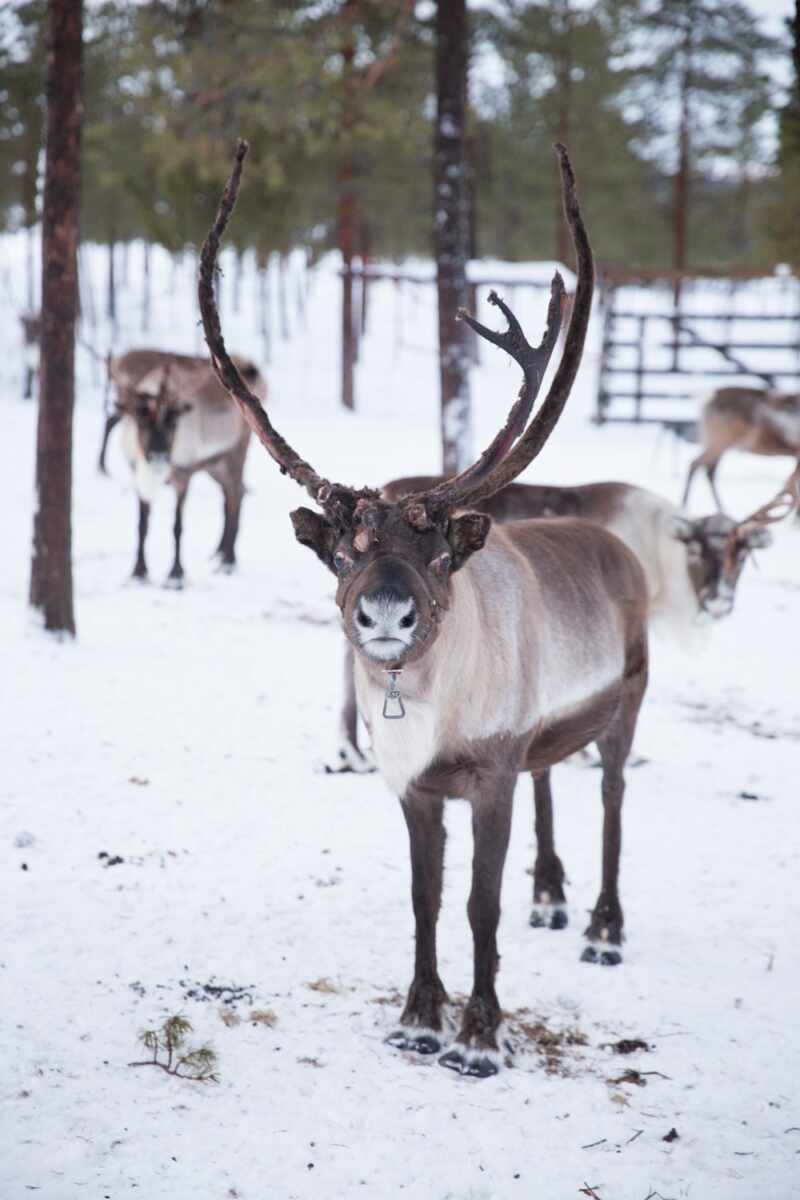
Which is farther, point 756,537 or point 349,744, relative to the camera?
point 756,537

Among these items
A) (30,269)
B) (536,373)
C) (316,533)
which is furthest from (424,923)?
(30,269)

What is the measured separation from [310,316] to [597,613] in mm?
29304

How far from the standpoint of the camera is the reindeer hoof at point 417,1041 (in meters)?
3.35

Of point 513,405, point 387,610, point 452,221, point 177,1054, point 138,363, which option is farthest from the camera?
point 138,363

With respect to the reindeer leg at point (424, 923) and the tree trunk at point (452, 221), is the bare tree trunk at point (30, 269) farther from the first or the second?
the reindeer leg at point (424, 923)

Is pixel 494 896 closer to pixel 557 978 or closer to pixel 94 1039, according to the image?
pixel 557 978

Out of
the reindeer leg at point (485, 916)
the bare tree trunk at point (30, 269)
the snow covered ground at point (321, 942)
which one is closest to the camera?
the snow covered ground at point (321, 942)

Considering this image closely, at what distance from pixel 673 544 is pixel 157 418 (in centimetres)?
440

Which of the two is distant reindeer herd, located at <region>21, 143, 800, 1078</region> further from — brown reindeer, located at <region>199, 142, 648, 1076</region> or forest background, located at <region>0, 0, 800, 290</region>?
forest background, located at <region>0, 0, 800, 290</region>

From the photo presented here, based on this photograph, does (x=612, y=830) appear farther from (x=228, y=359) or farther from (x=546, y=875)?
(x=228, y=359)

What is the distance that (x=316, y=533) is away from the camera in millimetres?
3105

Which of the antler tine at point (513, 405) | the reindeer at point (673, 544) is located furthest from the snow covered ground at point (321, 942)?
the antler tine at point (513, 405)

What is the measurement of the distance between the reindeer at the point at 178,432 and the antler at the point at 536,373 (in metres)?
6.01

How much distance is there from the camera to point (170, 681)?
6.67 m
